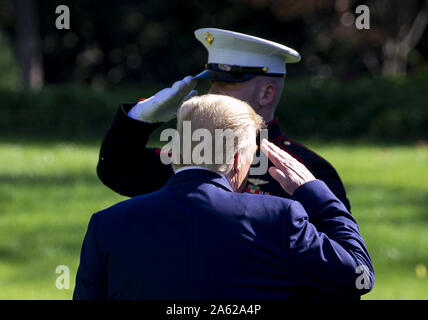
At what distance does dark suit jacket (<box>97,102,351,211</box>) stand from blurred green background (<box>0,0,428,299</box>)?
3.19m

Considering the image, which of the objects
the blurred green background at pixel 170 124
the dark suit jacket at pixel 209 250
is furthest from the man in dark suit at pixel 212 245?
the blurred green background at pixel 170 124

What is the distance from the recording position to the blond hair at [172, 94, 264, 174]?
8.00 ft

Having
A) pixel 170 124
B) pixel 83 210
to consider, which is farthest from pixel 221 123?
pixel 170 124

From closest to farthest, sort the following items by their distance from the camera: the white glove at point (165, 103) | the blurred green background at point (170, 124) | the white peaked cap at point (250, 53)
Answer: the white glove at point (165, 103) → the white peaked cap at point (250, 53) → the blurred green background at point (170, 124)

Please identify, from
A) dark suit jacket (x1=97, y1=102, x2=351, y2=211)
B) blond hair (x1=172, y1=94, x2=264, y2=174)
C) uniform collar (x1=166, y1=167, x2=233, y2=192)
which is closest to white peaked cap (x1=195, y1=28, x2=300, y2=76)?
dark suit jacket (x1=97, y1=102, x2=351, y2=211)

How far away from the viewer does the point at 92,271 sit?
2449 millimetres

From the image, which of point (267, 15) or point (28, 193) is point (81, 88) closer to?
point (28, 193)

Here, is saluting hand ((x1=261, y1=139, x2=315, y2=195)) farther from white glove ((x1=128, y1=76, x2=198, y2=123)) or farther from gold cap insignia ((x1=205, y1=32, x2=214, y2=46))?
gold cap insignia ((x1=205, y1=32, x2=214, y2=46))

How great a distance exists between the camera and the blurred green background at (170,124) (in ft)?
26.9

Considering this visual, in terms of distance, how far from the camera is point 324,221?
8.52 feet

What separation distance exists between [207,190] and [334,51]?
3141 cm

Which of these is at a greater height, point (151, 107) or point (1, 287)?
point (151, 107)

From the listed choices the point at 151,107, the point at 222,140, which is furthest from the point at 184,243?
the point at 151,107

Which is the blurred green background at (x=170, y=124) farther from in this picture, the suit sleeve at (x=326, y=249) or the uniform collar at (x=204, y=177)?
the uniform collar at (x=204, y=177)
